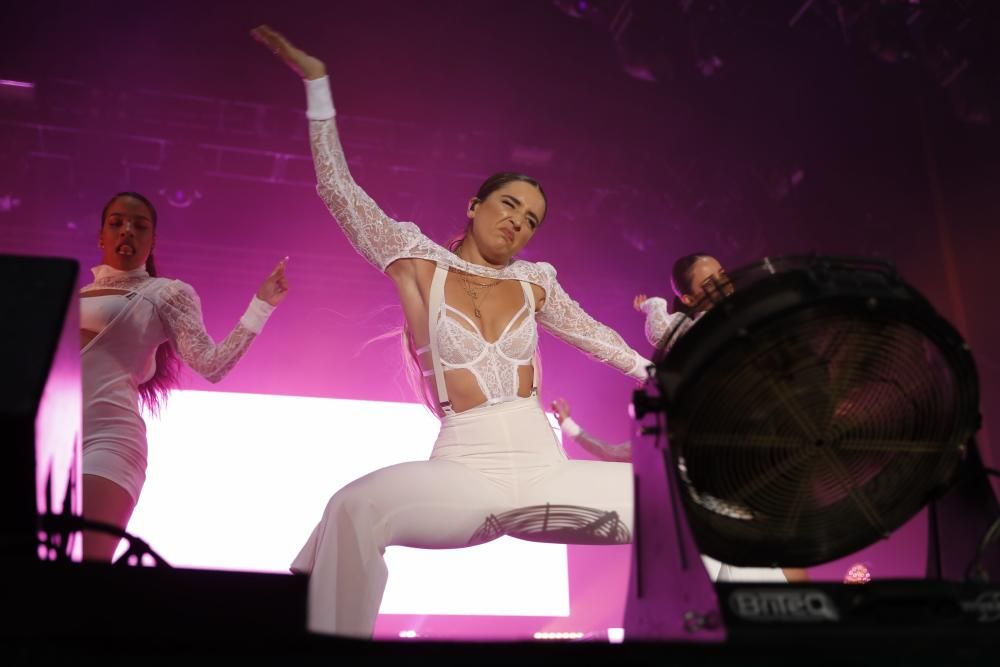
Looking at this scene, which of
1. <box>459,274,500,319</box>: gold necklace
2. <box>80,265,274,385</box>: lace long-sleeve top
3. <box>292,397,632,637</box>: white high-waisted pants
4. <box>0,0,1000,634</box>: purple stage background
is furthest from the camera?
<box>0,0,1000,634</box>: purple stage background

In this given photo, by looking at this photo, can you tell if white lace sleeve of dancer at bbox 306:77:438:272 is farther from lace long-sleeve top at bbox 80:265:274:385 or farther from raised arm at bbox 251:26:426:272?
lace long-sleeve top at bbox 80:265:274:385

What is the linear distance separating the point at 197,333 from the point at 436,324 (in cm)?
→ 100

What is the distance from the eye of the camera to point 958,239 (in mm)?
5074

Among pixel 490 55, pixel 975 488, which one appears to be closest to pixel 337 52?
pixel 490 55

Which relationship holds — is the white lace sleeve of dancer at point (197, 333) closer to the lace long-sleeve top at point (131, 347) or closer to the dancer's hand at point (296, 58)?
the lace long-sleeve top at point (131, 347)

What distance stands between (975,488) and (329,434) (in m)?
3.13

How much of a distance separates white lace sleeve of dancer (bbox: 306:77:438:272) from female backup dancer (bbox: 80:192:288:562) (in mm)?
525

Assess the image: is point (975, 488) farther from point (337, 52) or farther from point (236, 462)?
point (337, 52)

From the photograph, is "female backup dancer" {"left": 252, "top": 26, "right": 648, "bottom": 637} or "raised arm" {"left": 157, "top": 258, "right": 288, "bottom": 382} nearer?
"female backup dancer" {"left": 252, "top": 26, "right": 648, "bottom": 637}

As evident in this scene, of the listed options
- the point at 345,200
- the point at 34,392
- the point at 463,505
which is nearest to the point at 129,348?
the point at 345,200

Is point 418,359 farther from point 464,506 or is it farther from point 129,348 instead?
point 129,348

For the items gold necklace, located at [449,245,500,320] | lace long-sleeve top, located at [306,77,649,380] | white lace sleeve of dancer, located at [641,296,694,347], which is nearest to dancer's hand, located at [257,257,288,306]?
lace long-sleeve top, located at [306,77,649,380]

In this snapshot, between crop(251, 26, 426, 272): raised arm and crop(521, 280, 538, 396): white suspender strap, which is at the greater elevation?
crop(251, 26, 426, 272): raised arm

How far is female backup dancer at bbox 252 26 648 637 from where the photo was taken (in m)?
1.89
